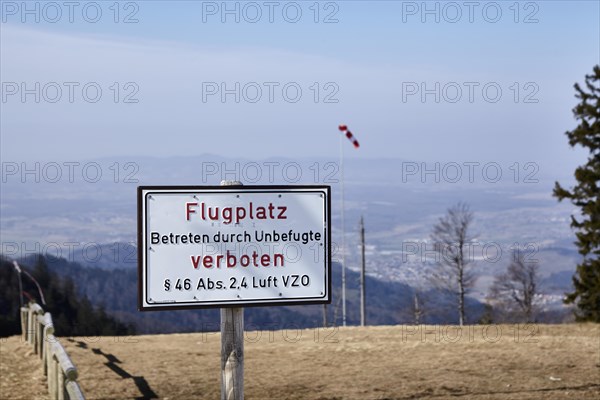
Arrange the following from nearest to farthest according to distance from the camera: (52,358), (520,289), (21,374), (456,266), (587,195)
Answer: (52,358) → (21,374) → (587,195) → (456,266) → (520,289)

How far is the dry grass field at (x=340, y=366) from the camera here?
510 inches

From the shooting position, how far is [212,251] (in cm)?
464

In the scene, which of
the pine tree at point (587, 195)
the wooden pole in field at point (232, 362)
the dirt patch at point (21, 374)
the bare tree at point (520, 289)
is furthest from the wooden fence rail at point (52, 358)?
the bare tree at point (520, 289)

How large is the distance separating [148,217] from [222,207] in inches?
14.9

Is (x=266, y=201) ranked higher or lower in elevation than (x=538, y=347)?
higher

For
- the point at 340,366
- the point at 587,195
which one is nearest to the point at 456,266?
the point at 587,195

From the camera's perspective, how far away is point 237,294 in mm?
4664

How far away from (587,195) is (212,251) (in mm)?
28397

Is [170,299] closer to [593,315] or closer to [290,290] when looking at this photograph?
[290,290]

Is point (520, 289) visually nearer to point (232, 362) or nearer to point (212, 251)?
point (232, 362)

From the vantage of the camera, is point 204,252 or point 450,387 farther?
point 450,387

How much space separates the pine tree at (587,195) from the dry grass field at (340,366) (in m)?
11.7

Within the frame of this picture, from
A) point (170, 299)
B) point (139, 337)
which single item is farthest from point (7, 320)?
point (170, 299)

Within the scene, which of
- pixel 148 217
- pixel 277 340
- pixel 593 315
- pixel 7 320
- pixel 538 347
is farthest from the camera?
pixel 7 320
